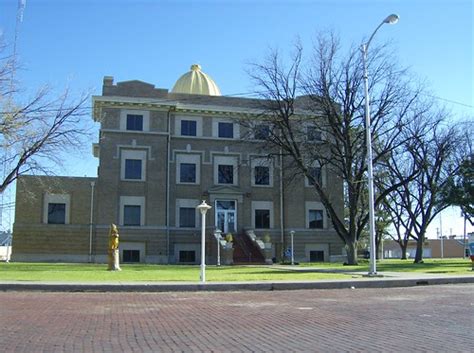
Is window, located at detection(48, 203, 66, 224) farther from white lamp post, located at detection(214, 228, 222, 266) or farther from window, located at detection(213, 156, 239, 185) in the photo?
window, located at detection(213, 156, 239, 185)

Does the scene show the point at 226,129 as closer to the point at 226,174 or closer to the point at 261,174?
the point at 226,174

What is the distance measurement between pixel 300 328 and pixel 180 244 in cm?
3680

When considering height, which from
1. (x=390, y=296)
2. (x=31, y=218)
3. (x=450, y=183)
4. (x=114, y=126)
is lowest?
(x=390, y=296)

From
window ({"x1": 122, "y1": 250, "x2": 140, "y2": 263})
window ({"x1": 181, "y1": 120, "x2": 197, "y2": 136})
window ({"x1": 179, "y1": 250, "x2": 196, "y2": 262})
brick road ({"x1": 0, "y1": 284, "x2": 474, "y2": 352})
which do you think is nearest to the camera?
brick road ({"x1": 0, "y1": 284, "x2": 474, "y2": 352})

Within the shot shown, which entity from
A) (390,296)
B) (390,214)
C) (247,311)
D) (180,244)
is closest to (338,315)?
(247,311)

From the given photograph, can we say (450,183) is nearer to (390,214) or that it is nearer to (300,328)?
(390,214)

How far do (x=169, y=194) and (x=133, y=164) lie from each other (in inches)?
156

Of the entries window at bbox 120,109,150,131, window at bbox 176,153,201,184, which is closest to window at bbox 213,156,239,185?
window at bbox 176,153,201,184

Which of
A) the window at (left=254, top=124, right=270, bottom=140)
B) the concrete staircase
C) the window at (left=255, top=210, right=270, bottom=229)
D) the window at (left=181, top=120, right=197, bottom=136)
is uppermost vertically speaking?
the window at (left=181, top=120, right=197, bottom=136)

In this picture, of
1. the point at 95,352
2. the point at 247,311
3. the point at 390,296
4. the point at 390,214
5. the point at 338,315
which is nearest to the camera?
the point at 95,352

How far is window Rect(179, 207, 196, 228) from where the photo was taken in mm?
46312

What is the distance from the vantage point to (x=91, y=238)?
43812 millimetres

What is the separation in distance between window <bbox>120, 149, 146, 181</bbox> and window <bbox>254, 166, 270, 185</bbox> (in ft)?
32.8

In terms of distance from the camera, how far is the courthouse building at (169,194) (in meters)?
43.6
